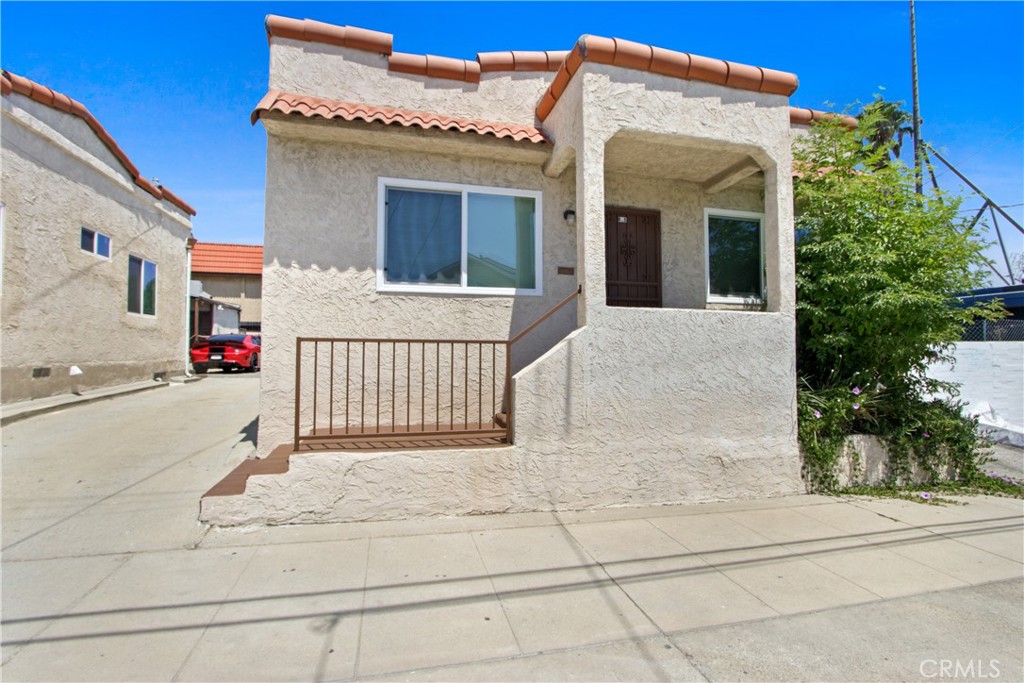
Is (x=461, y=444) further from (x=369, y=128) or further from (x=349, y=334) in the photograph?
(x=369, y=128)

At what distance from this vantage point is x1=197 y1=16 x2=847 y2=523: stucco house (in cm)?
459

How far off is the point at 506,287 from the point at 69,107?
9298 mm

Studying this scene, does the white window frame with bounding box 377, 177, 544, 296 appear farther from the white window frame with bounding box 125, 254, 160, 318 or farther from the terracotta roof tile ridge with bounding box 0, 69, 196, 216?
the white window frame with bounding box 125, 254, 160, 318

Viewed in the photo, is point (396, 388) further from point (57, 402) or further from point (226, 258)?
point (226, 258)

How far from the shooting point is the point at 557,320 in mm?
6047

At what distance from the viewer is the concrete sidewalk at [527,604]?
8.30 feet

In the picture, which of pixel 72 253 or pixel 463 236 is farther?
pixel 72 253

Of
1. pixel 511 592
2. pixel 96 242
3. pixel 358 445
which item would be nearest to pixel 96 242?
pixel 96 242

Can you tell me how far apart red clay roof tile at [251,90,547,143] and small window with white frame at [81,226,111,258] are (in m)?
7.01

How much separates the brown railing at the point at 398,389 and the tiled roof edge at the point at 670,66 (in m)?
2.37

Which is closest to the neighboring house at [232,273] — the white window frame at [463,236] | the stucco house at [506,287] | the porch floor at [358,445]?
the stucco house at [506,287]

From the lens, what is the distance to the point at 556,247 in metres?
6.06

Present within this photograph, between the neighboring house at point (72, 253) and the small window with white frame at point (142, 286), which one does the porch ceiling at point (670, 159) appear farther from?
the small window with white frame at point (142, 286)

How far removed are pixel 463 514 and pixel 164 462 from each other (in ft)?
12.7
